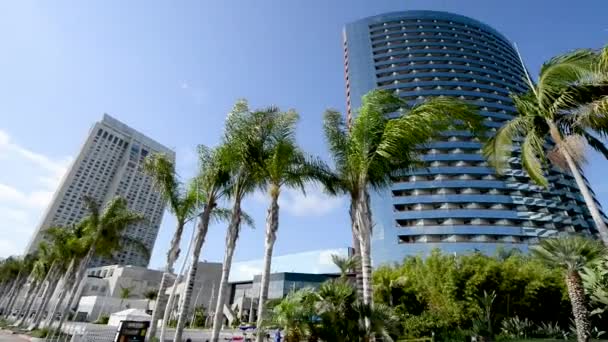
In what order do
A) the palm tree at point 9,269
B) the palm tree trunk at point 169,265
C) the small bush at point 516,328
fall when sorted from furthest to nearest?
the palm tree at point 9,269 → the small bush at point 516,328 → the palm tree trunk at point 169,265

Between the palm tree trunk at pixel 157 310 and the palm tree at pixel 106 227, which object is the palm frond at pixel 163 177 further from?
the palm tree at pixel 106 227

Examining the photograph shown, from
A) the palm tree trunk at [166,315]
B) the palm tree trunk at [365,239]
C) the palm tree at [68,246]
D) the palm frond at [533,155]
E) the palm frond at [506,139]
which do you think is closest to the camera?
the palm frond at [533,155]

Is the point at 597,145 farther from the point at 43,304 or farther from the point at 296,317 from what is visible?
the point at 43,304

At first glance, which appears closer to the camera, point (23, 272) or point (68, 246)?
point (68, 246)

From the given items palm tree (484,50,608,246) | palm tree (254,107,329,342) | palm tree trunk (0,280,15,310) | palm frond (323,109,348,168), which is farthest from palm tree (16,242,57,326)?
palm tree (484,50,608,246)

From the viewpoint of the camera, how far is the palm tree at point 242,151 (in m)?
13.1

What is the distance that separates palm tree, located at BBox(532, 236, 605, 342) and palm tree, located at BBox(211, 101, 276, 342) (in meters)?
12.9

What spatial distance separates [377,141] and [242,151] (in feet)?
19.5

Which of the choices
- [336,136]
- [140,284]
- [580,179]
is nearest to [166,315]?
[336,136]

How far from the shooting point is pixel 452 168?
62719 mm

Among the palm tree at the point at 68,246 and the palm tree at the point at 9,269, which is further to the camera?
the palm tree at the point at 9,269

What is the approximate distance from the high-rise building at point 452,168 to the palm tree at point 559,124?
30.2 meters

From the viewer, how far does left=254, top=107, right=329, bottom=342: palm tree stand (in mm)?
12422

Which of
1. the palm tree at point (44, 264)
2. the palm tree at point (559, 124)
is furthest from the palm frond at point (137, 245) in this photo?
the palm tree at point (559, 124)
